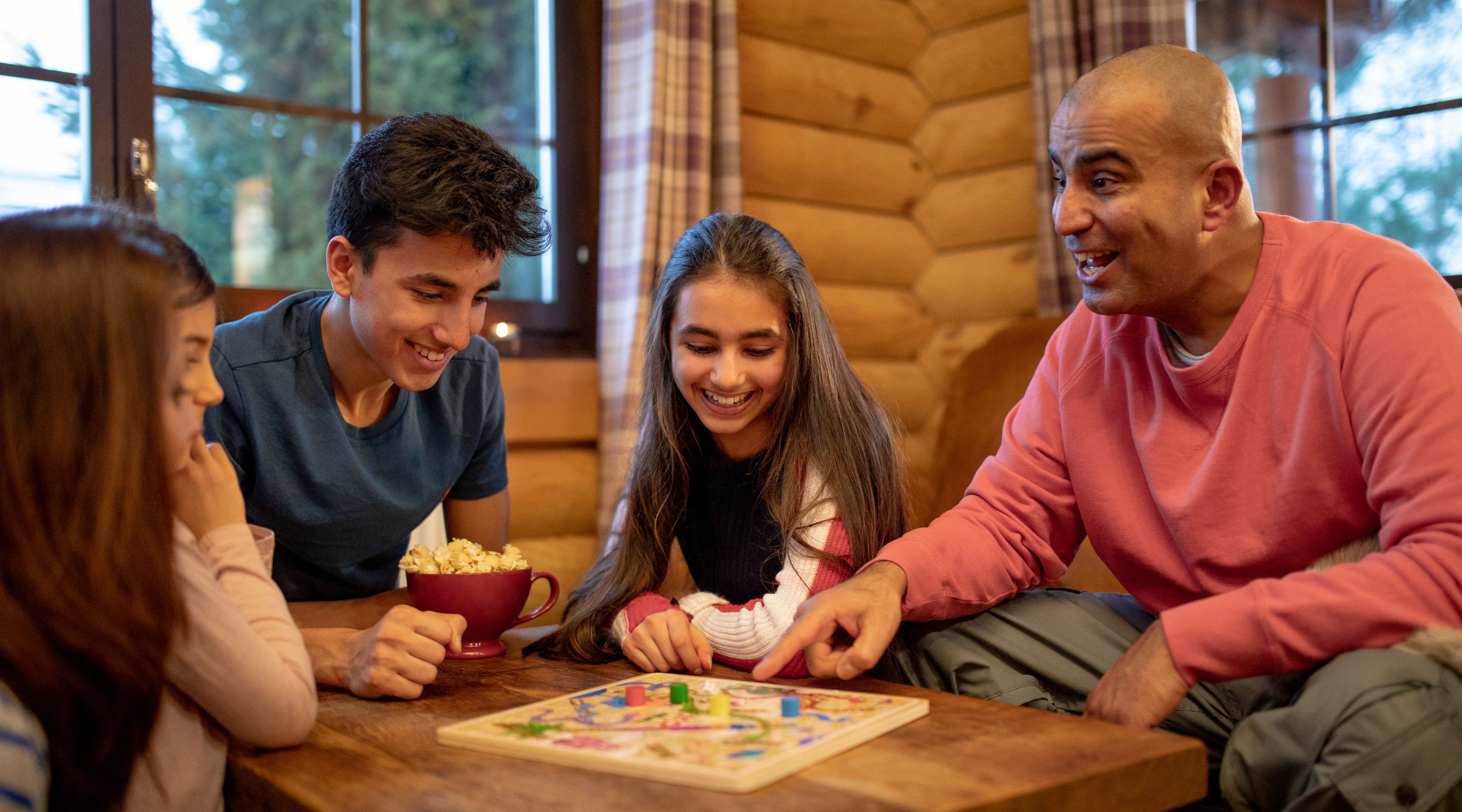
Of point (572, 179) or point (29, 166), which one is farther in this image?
point (572, 179)

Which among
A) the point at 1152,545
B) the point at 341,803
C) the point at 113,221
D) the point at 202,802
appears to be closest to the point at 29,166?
the point at 113,221

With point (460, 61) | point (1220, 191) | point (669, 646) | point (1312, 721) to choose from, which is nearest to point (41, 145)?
point (460, 61)

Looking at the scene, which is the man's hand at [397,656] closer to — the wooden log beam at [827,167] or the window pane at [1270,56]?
the wooden log beam at [827,167]

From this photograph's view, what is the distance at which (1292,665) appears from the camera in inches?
43.8

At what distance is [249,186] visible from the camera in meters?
2.40

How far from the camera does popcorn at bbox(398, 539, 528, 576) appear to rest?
4.48 feet

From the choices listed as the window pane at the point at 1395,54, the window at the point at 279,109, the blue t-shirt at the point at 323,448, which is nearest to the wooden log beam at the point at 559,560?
the window at the point at 279,109

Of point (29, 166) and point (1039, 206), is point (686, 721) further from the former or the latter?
point (1039, 206)

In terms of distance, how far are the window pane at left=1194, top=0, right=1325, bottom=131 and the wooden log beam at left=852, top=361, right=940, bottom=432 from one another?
3.63 feet

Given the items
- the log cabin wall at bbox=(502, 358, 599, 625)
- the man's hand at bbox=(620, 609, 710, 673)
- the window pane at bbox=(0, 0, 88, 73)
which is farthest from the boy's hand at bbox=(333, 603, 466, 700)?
the window pane at bbox=(0, 0, 88, 73)

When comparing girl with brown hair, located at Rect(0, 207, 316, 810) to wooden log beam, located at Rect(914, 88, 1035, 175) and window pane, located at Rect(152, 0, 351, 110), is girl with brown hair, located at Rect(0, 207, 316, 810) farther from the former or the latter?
wooden log beam, located at Rect(914, 88, 1035, 175)

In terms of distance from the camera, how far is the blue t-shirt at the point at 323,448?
1590mm

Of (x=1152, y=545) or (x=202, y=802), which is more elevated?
(x=1152, y=545)

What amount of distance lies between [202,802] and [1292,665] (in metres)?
1.06
